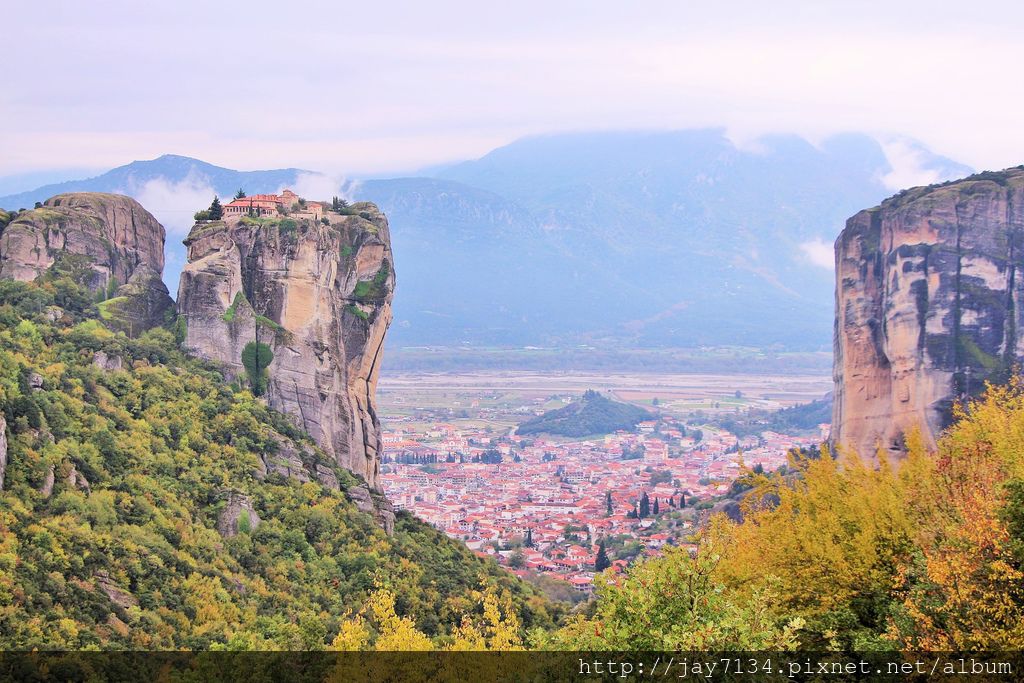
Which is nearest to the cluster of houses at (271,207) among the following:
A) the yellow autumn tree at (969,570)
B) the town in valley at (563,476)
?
the town in valley at (563,476)

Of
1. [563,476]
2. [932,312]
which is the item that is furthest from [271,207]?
[563,476]

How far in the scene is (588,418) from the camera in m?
172

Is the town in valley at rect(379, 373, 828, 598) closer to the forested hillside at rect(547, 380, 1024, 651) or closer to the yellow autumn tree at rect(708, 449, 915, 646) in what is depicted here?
the yellow autumn tree at rect(708, 449, 915, 646)

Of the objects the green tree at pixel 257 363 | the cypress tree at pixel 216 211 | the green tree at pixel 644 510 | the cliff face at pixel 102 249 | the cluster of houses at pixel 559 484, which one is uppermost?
the cypress tree at pixel 216 211

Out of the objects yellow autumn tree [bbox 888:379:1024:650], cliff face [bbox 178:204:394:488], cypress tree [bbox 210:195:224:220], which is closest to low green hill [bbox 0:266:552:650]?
cliff face [bbox 178:204:394:488]

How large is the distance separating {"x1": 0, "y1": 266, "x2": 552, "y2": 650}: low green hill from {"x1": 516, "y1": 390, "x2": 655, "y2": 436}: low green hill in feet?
A: 388

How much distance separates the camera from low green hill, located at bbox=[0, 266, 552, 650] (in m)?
32.0

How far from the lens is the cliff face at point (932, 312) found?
5878cm

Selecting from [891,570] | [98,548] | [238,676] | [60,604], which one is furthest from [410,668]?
[98,548]

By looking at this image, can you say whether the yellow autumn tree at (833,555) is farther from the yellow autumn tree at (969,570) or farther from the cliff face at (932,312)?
the cliff face at (932,312)

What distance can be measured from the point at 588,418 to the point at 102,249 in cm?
12675

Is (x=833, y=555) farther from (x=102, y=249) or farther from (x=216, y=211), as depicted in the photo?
(x=216, y=211)

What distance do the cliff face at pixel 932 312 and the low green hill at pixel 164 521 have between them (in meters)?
23.0

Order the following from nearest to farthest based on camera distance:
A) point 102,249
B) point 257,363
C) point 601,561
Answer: point 257,363, point 102,249, point 601,561
